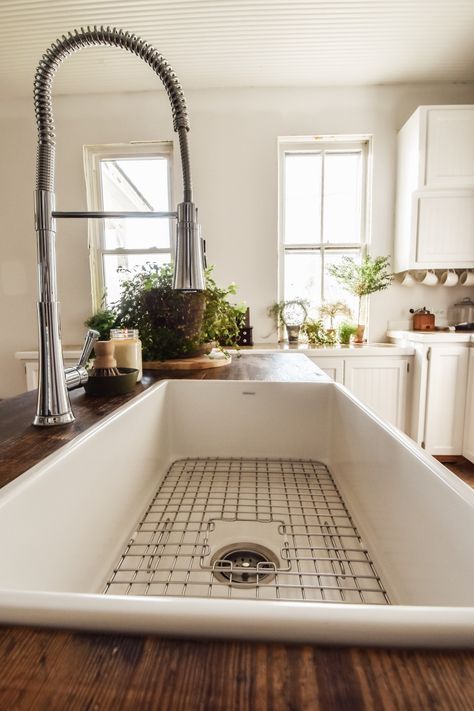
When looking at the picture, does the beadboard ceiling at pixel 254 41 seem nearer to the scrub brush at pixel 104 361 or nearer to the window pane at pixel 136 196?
the window pane at pixel 136 196

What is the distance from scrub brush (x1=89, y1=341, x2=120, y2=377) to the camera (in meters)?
0.85

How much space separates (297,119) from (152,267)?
243cm


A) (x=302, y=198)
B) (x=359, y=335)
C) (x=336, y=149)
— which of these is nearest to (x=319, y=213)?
(x=302, y=198)

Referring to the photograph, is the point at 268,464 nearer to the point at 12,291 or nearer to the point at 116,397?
the point at 116,397

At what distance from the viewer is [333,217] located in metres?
3.21

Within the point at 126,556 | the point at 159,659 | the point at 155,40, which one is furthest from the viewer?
the point at 155,40

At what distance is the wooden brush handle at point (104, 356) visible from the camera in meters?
0.86

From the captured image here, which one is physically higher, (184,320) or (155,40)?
(155,40)

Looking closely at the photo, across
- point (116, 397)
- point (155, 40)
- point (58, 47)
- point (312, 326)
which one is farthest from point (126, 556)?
point (155, 40)

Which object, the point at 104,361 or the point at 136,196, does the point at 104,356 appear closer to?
the point at 104,361

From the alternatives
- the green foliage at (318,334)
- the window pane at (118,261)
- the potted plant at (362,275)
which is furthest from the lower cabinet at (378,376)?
the window pane at (118,261)

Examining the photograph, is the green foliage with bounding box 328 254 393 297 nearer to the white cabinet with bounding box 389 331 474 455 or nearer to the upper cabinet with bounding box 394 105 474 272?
the upper cabinet with bounding box 394 105 474 272

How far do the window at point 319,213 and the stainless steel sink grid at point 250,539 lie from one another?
2.57m

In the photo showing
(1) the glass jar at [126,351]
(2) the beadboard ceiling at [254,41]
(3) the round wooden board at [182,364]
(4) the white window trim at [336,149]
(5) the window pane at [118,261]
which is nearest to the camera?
(1) the glass jar at [126,351]
